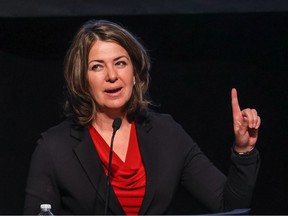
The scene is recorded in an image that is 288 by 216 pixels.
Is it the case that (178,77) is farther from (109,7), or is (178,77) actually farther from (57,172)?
(57,172)

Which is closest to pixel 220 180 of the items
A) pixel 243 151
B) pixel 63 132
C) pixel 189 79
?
pixel 243 151

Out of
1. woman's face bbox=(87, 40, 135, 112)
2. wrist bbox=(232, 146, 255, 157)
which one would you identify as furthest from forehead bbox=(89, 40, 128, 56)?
wrist bbox=(232, 146, 255, 157)

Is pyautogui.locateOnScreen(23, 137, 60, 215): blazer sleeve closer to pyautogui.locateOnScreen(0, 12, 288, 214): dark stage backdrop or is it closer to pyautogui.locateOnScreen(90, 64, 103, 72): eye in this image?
pyautogui.locateOnScreen(90, 64, 103, 72): eye

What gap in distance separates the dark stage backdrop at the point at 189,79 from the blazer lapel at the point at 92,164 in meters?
0.61

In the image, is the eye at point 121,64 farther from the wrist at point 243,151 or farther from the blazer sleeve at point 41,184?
the wrist at point 243,151

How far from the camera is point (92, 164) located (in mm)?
2574

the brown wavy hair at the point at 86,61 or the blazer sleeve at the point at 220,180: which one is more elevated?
the brown wavy hair at the point at 86,61

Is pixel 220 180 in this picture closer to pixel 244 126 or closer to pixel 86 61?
pixel 244 126

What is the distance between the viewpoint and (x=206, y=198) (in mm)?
2625

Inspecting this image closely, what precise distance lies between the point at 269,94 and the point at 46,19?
98 cm

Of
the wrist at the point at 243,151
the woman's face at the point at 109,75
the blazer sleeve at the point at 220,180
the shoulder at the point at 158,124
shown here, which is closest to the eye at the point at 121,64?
the woman's face at the point at 109,75

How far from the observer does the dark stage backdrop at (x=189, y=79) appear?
10.2 feet

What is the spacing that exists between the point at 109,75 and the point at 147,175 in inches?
14.5

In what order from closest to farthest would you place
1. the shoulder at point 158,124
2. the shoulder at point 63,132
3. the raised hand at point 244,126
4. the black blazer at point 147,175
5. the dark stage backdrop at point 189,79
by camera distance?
the raised hand at point 244,126
the black blazer at point 147,175
the shoulder at point 63,132
the shoulder at point 158,124
the dark stage backdrop at point 189,79
